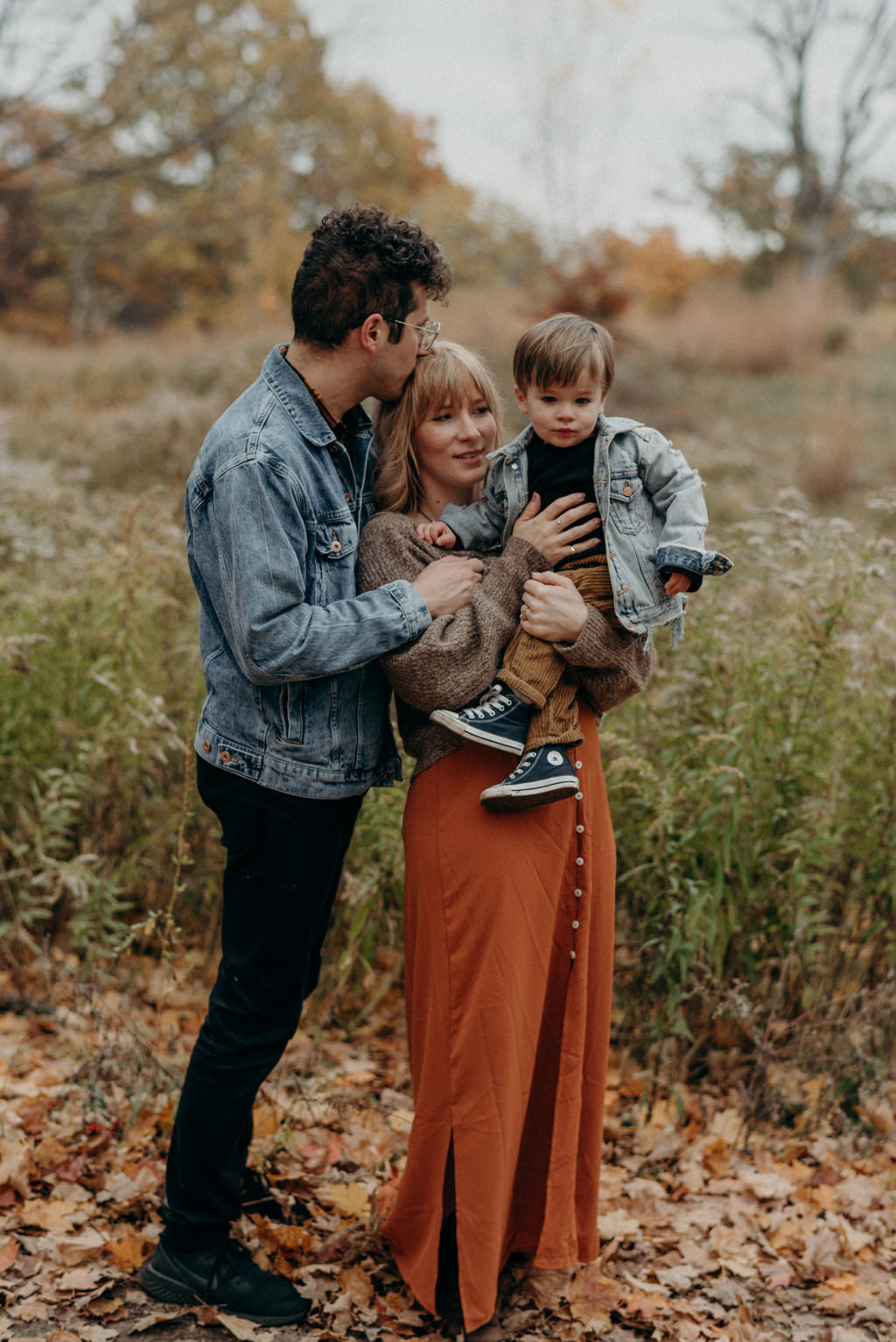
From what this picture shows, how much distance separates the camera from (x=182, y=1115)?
7.84 feet

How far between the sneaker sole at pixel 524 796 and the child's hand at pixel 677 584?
1.49ft

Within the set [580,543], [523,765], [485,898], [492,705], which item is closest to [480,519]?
Answer: [580,543]

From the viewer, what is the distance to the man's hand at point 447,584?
2.19 m

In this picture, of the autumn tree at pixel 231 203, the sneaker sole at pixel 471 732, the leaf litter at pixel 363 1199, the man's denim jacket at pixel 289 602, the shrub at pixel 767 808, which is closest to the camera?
the man's denim jacket at pixel 289 602

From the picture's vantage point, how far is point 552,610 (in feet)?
7.32

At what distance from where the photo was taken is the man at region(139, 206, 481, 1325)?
2070 millimetres

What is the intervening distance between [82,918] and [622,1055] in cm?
185

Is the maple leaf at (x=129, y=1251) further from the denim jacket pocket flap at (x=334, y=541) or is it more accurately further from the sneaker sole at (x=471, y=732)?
the denim jacket pocket flap at (x=334, y=541)

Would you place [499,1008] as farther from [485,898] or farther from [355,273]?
[355,273]

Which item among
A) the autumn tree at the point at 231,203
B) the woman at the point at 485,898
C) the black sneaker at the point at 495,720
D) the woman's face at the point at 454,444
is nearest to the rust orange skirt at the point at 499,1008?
the woman at the point at 485,898

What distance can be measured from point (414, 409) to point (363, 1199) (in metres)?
2.09

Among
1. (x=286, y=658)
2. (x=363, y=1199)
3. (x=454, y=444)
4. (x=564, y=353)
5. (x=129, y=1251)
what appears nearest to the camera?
(x=286, y=658)

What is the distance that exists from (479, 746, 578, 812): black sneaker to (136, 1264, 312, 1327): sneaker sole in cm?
128

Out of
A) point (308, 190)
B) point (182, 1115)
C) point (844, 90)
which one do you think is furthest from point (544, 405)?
point (308, 190)
